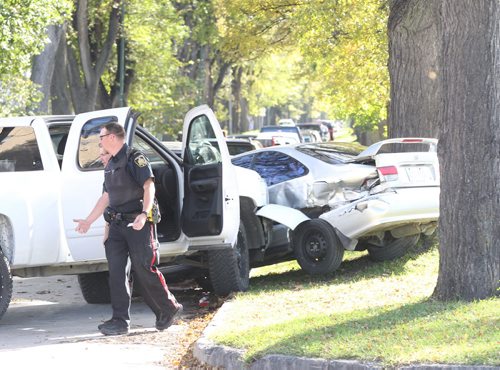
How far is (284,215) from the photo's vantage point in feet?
41.1

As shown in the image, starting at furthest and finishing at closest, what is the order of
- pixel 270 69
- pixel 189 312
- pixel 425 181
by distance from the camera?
pixel 270 69 → pixel 425 181 → pixel 189 312

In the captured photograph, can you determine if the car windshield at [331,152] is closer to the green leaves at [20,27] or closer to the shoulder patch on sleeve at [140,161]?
the shoulder patch on sleeve at [140,161]

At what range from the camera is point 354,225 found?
39.7ft

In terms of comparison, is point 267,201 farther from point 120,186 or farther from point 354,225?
point 120,186

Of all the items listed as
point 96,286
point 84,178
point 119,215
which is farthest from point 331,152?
point 119,215

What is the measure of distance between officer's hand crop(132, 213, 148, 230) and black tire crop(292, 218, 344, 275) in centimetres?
363

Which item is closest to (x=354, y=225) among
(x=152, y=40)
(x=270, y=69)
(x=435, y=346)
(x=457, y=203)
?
(x=457, y=203)

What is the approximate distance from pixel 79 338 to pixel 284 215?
3.54 metres

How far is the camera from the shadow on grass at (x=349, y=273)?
1266 cm

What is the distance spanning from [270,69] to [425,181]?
2181 inches

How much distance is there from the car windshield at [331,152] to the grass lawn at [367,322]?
1748 mm

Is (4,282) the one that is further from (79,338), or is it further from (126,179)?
(126,179)

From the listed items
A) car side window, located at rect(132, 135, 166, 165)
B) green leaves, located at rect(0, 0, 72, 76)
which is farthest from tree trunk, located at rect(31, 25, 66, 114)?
car side window, located at rect(132, 135, 166, 165)

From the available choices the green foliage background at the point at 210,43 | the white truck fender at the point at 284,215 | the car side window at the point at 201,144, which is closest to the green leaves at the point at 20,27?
the green foliage background at the point at 210,43
